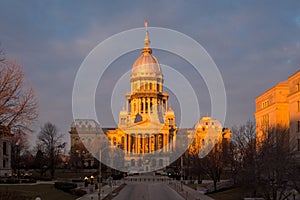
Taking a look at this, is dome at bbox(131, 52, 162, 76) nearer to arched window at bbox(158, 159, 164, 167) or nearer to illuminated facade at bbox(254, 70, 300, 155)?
arched window at bbox(158, 159, 164, 167)

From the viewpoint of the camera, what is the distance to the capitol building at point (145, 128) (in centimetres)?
15775

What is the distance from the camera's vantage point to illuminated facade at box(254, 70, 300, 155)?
61.8 meters

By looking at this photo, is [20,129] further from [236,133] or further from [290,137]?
[290,137]

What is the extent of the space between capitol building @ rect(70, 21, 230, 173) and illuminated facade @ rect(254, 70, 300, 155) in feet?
195

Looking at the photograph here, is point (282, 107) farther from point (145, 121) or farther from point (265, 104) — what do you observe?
point (145, 121)

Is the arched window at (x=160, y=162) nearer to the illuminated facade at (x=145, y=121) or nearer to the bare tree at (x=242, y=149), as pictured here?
the illuminated facade at (x=145, y=121)

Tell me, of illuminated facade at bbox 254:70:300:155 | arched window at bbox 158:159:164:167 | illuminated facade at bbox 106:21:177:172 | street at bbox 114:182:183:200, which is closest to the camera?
street at bbox 114:182:183:200

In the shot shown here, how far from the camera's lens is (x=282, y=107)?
74938mm

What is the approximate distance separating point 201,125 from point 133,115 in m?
36.9

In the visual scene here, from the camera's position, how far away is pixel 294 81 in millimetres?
63594

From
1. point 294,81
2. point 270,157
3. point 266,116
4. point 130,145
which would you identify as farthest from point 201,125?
point 270,157

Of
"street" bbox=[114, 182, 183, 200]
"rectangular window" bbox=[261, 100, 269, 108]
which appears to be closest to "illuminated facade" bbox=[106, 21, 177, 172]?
"rectangular window" bbox=[261, 100, 269, 108]

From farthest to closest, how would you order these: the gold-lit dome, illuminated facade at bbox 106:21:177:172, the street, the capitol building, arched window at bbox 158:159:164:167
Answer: the gold-lit dome < illuminated facade at bbox 106:21:177:172 < the capitol building < arched window at bbox 158:159:164:167 < the street

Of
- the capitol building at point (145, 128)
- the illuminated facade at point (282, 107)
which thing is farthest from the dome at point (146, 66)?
the illuminated facade at point (282, 107)
